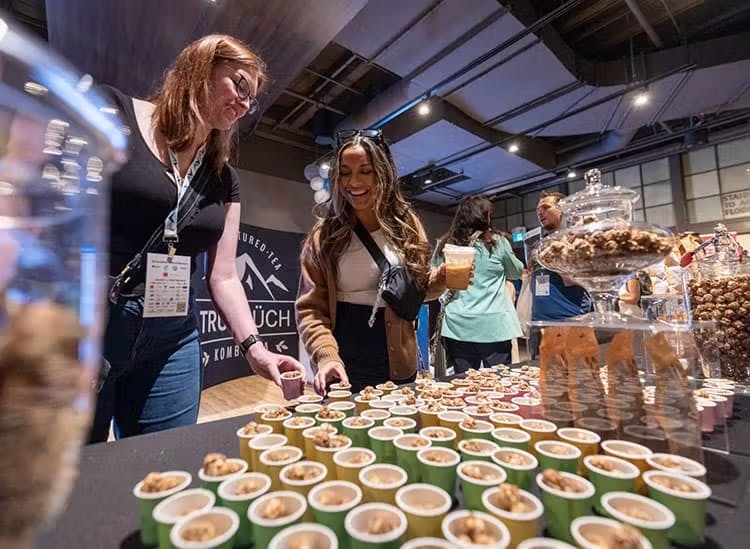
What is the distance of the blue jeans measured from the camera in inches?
37.0

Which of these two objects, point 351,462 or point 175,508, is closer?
point 175,508

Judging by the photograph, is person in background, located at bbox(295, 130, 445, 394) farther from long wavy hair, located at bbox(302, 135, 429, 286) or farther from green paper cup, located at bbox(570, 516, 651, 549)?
green paper cup, located at bbox(570, 516, 651, 549)

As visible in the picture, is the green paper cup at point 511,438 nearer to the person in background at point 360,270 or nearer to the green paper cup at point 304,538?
the green paper cup at point 304,538

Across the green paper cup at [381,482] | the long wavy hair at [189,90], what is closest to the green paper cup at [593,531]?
the green paper cup at [381,482]

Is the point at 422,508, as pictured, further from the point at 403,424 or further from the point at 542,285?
the point at 542,285

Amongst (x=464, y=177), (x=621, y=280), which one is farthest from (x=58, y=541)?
(x=464, y=177)

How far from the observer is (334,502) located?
1.64 ft

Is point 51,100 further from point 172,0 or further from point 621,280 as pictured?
point 172,0

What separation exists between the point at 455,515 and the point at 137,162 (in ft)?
3.51

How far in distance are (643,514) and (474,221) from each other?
2217mm

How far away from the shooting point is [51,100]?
0.30m

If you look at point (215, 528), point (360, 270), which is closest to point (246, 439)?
point (215, 528)

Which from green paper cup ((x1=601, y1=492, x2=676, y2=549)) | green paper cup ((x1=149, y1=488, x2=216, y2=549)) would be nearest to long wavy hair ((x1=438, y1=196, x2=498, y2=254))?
green paper cup ((x1=601, y1=492, x2=676, y2=549))

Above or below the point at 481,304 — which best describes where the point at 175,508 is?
below
